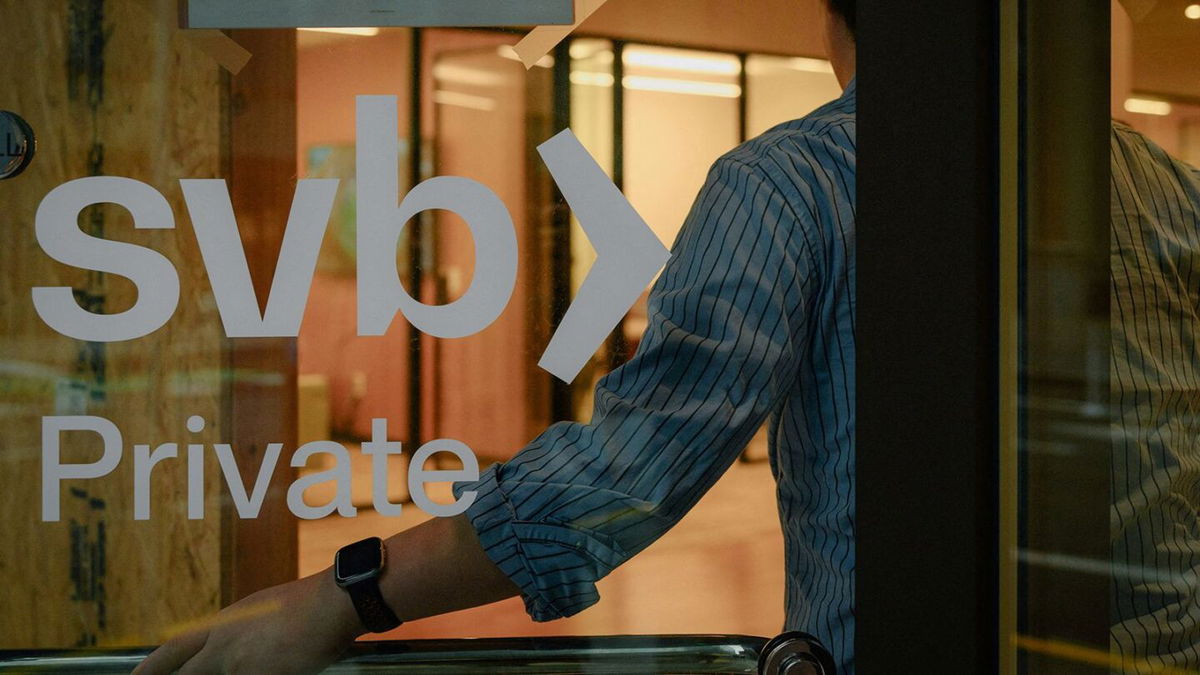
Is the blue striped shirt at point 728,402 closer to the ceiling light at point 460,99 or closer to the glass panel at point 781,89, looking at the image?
the glass panel at point 781,89

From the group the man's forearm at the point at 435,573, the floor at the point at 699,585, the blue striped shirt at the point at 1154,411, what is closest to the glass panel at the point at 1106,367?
the blue striped shirt at the point at 1154,411

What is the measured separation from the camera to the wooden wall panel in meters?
1.17

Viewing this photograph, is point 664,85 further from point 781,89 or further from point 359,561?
point 359,561

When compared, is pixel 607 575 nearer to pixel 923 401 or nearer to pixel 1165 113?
pixel 923 401

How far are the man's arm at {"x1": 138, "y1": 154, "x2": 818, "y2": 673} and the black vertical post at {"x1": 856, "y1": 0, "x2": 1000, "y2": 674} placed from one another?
108mm

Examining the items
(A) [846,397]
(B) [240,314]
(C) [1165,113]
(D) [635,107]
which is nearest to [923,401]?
(A) [846,397]

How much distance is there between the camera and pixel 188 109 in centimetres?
119

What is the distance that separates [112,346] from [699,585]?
2.37 feet

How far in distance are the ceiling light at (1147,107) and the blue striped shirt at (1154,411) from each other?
2 cm

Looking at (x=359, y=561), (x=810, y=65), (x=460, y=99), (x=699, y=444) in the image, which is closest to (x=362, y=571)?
(x=359, y=561)

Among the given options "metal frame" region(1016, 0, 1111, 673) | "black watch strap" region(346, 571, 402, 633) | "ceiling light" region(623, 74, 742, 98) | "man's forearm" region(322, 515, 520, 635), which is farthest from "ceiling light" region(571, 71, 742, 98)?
"black watch strap" region(346, 571, 402, 633)

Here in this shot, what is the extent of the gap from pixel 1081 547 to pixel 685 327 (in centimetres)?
46

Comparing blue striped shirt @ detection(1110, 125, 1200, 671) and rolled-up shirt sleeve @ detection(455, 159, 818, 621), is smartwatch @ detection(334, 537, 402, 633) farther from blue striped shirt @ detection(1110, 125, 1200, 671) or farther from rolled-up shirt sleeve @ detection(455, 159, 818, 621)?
blue striped shirt @ detection(1110, 125, 1200, 671)

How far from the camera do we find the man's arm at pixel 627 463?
1.13m
